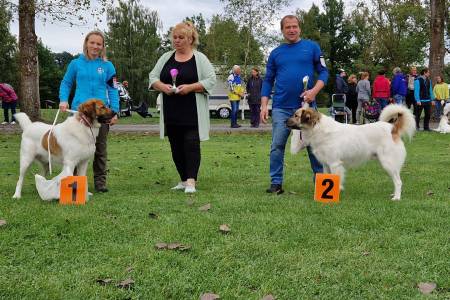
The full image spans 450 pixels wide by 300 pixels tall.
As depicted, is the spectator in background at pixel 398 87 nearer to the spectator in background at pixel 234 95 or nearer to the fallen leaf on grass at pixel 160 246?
the spectator in background at pixel 234 95

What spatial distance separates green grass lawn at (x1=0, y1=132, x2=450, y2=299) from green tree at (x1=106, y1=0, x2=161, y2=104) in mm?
43088

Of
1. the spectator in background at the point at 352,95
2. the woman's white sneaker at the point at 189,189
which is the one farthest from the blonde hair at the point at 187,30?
the spectator in background at the point at 352,95

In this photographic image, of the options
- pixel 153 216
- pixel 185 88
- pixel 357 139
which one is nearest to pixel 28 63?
pixel 185 88

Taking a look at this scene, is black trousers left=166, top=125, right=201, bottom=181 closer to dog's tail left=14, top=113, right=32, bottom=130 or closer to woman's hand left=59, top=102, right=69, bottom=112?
woman's hand left=59, top=102, right=69, bottom=112

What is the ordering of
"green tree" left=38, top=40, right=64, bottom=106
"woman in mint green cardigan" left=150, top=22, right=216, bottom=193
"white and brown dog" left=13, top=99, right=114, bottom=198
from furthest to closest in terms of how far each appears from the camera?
"green tree" left=38, top=40, right=64, bottom=106, "woman in mint green cardigan" left=150, top=22, right=216, bottom=193, "white and brown dog" left=13, top=99, right=114, bottom=198

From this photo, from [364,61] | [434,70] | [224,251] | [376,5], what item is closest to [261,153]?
[224,251]

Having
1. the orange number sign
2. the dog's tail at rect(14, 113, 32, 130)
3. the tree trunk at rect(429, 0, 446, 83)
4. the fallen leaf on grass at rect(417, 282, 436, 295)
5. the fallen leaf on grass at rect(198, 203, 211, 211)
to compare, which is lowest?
the fallen leaf on grass at rect(417, 282, 436, 295)

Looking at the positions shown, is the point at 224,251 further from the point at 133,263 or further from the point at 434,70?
the point at 434,70

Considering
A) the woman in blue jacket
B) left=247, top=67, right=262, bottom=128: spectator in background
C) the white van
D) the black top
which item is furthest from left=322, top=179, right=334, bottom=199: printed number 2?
the white van

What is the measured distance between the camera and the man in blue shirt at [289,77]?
242 inches

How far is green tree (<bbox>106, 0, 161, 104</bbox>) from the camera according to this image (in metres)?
48.8

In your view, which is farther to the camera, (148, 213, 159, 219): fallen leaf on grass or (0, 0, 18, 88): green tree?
(0, 0, 18, 88): green tree

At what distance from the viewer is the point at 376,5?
38.4 meters

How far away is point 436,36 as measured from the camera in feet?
65.2
